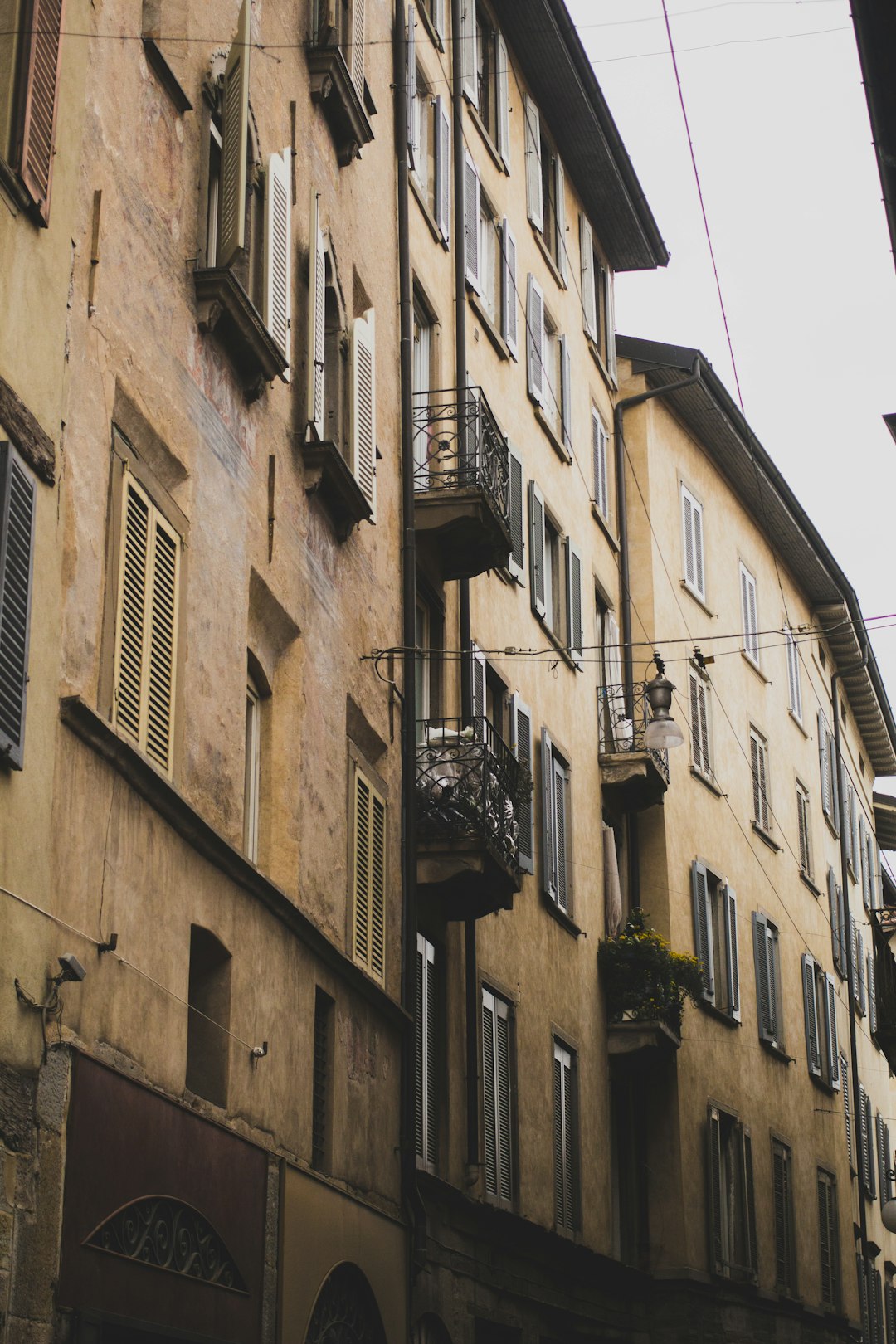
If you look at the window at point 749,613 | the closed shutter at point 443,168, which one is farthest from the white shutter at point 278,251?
the window at point 749,613

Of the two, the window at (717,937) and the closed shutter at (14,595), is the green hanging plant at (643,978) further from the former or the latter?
the closed shutter at (14,595)

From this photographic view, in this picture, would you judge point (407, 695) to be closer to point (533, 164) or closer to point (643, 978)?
point (643, 978)

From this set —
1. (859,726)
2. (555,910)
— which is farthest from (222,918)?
(859,726)

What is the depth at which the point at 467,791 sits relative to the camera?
55.4 ft

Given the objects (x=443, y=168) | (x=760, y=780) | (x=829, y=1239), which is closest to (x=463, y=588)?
(x=443, y=168)

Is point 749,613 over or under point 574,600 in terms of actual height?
over

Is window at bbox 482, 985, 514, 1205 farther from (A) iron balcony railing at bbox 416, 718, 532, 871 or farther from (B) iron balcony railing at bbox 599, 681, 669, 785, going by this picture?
(B) iron balcony railing at bbox 599, 681, 669, 785

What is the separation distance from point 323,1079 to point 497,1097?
17.6 feet

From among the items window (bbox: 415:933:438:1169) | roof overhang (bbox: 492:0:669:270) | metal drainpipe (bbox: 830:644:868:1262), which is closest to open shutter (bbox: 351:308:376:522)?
window (bbox: 415:933:438:1169)

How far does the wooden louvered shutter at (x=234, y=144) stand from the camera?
40.4ft

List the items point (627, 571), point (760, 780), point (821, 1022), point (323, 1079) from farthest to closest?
1. point (821, 1022)
2. point (760, 780)
3. point (627, 571)
4. point (323, 1079)

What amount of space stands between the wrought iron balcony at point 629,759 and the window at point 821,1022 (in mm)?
8747

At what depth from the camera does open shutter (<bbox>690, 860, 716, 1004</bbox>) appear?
88.3 feet

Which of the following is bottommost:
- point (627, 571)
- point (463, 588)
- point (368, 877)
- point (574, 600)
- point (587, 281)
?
point (368, 877)
